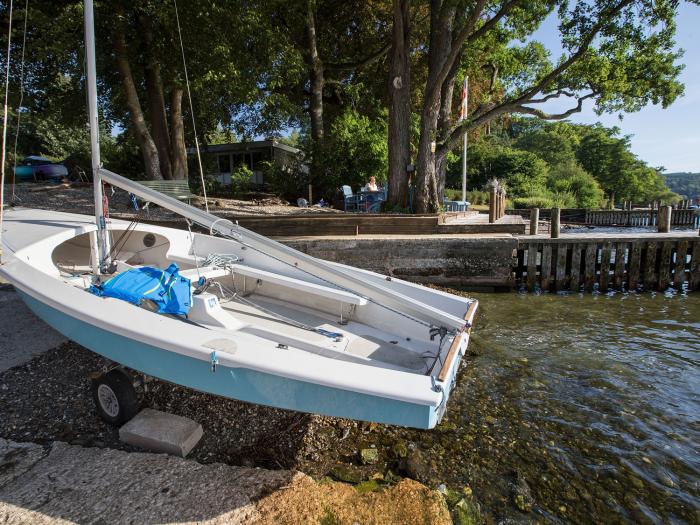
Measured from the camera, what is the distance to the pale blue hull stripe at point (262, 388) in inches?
97.5

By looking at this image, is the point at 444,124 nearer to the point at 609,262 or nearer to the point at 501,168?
the point at 609,262

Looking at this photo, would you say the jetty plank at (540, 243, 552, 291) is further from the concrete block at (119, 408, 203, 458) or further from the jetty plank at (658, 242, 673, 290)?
the concrete block at (119, 408, 203, 458)

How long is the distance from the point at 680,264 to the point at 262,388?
1032 cm

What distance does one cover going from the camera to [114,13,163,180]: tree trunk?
39.7 ft

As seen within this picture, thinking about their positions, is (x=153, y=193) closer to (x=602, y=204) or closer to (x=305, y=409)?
(x=305, y=409)

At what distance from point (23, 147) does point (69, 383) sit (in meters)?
37.2

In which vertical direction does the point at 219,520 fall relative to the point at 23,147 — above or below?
below

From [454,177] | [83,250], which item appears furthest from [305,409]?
[454,177]

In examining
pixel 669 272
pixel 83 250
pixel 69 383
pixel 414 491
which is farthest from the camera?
pixel 669 272

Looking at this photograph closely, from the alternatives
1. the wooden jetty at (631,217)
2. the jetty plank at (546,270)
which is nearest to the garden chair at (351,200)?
the jetty plank at (546,270)

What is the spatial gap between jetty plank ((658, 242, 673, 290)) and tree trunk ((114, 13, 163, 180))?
14195mm

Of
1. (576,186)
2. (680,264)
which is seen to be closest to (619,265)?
(680,264)

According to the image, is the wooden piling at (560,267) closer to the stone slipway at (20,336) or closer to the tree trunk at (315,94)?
the stone slipway at (20,336)

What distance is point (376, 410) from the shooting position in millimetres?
2494
